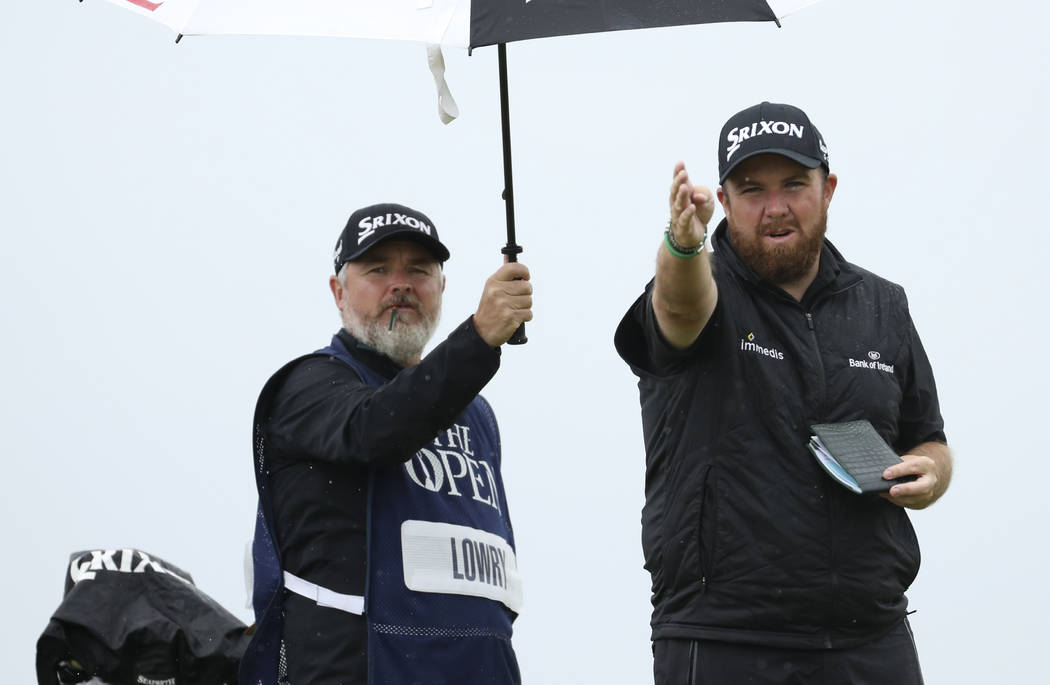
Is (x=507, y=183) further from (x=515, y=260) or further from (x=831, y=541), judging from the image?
(x=831, y=541)

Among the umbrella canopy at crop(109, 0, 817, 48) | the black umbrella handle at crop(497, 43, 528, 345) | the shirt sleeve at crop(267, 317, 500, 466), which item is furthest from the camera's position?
the black umbrella handle at crop(497, 43, 528, 345)

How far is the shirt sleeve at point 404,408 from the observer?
2547mm

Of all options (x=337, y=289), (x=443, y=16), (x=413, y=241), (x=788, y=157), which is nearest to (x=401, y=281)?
(x=413, y=241)

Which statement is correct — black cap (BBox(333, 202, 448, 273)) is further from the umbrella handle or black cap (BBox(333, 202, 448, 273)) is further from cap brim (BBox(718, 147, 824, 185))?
cap brim (BBox(718, 147, 824, 185))

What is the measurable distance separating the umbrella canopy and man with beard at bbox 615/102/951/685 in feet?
1.04

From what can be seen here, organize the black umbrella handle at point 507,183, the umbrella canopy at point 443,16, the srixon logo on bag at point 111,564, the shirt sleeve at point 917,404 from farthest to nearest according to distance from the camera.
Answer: the srixon logo on bag at point 111,564 → the shirt sleeve at point 917,404 → the black umbrella handle at point 507,183 → the umbrella canopy at point 443,16

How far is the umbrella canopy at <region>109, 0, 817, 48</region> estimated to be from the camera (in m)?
2.44

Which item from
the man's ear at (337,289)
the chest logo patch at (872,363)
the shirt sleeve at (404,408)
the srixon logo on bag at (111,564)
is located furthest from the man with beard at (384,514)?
the chest logo patch at (872,363)

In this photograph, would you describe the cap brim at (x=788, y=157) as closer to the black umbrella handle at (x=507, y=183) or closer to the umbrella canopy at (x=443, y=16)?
the umbrella canopy at (x=443, y=16)

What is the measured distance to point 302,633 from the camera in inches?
103

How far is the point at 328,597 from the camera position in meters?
2.62

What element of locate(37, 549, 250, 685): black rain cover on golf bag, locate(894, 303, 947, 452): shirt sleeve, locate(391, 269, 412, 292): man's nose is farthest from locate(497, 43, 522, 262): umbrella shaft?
locate(37, 549, 250, 685): black rain cover on golf bag

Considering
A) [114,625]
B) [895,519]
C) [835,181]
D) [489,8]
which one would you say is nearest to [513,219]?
[489,8]

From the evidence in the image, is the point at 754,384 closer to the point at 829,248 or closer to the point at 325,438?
the point at 829,248
